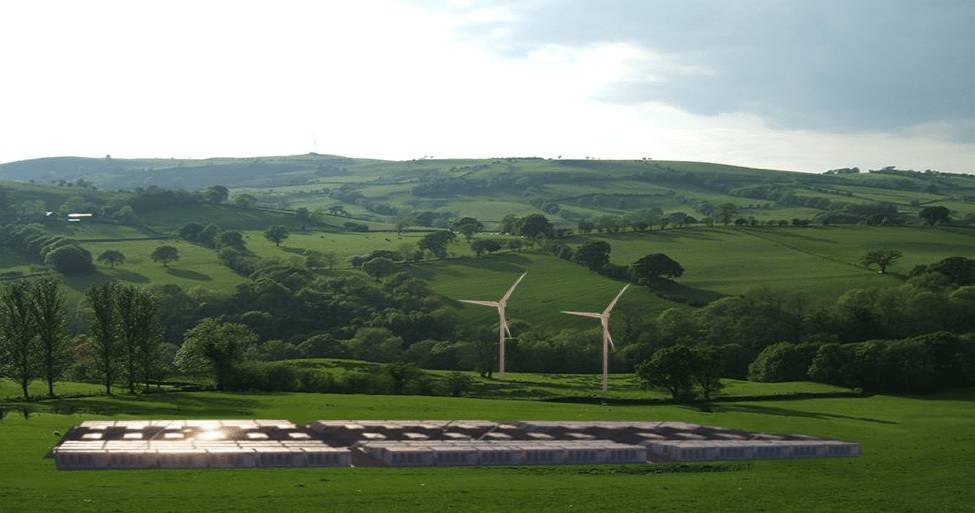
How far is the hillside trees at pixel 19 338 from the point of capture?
9606 centimetres

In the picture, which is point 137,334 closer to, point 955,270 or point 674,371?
point 674,371

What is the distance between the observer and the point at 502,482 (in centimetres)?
5619

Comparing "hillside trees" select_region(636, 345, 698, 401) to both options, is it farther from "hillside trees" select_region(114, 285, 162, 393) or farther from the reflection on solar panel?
"hillside trees" select_region(114, 285, 162, 393)

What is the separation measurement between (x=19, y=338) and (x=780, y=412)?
253ft

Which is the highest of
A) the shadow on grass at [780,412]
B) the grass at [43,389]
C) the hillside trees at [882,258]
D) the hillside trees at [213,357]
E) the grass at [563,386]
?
the hillside trees at [882,258]

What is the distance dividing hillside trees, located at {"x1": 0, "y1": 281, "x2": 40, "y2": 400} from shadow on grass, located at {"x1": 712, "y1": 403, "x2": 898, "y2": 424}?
69.1m

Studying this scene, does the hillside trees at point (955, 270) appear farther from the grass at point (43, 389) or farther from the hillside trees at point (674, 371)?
the grass at point (43, 389)

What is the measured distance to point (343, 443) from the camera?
66.3 m

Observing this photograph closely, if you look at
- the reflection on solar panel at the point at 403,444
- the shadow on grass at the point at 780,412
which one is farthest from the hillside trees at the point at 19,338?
the shadow on grass at the point at 780,412

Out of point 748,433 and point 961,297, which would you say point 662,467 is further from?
point 961,297

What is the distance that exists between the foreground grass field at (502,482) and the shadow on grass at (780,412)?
6.47 m

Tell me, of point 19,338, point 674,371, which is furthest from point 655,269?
point 19,338

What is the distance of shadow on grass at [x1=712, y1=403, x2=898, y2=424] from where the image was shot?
93275mm

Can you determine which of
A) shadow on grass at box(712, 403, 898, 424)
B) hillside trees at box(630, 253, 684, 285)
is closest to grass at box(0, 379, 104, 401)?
shadow on grass at box(712, 403, 898, 424)
